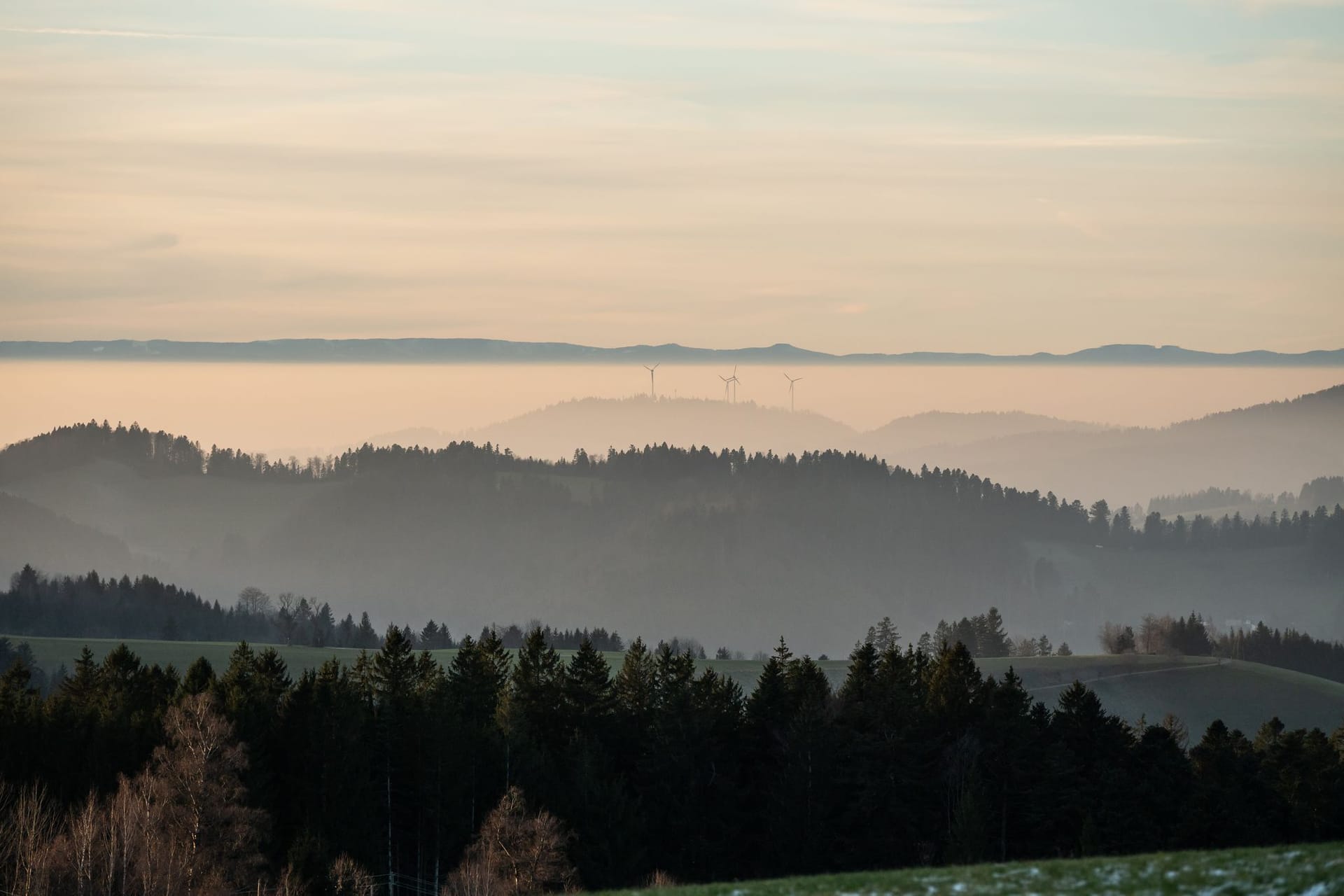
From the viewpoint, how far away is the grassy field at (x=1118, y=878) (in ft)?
106

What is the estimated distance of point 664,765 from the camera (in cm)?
8038

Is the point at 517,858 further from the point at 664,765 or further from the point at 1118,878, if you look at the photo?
the point at 1118,878

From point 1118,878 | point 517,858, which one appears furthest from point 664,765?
point 1118,878

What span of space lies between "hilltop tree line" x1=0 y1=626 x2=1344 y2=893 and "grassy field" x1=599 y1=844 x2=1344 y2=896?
2773 centimetres

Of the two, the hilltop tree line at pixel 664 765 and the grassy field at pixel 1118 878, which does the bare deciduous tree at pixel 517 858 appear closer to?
the hilltop tree line at pixel 664 765

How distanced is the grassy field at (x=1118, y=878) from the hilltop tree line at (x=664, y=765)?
27733 millimetres

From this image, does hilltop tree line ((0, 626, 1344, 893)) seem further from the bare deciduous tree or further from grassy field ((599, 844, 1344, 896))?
grassy field ((599, 844, 1344, 896))

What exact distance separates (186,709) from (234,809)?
8.77 m

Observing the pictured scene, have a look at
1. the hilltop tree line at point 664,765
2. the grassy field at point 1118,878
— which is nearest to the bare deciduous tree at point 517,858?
the hilltop tree line at point 664,765

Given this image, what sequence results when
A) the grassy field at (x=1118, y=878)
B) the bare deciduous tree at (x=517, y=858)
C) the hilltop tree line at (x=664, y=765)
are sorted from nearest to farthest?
the grassy field at (x=1118, y=878), the bare deciduous tree at (x=517, y=858), the hilltop tree line at (x=664, y=765)

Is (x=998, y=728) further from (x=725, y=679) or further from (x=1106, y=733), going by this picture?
(x=725, y=679)

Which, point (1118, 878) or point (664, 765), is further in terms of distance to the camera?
point (664, 765)

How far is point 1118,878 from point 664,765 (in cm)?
4725

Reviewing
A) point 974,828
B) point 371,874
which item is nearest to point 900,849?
point 974,828
